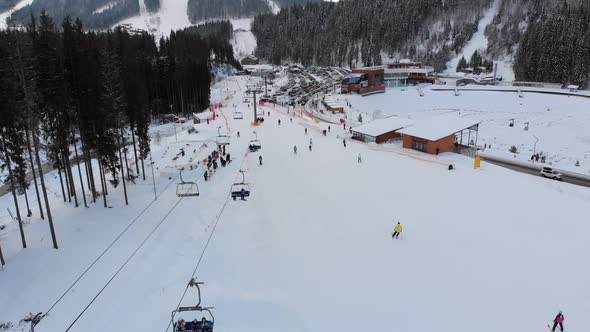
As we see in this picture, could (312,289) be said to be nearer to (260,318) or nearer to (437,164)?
(260,318)

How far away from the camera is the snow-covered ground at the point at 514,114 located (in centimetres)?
4956

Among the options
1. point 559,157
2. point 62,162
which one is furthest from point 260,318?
point 559,157

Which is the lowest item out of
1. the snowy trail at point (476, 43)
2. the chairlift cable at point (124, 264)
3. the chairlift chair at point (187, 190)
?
the chairlift cable at point (124, 264)

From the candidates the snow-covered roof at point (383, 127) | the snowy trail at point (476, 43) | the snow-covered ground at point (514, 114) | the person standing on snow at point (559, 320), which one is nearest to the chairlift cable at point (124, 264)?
the person standing on snow at point (559, 320)

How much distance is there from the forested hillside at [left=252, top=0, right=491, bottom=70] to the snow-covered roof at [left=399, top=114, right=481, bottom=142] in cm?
9530

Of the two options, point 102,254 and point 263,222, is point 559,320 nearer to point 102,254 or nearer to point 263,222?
point 263,222

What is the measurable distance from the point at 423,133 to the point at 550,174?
1208 cm

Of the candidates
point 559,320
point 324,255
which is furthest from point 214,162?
point 559,320

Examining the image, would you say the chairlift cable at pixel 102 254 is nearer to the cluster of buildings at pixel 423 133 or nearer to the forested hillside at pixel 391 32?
the cluster of buildings at pixel 423 133

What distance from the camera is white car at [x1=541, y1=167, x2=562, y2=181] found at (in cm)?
3419

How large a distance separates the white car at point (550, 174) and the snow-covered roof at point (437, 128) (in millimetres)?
8958

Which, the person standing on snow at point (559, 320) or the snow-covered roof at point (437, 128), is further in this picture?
the snow-covered roof at point (437, 128)

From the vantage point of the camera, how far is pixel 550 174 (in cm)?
3453

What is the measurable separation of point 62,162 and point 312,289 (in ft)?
68.7
